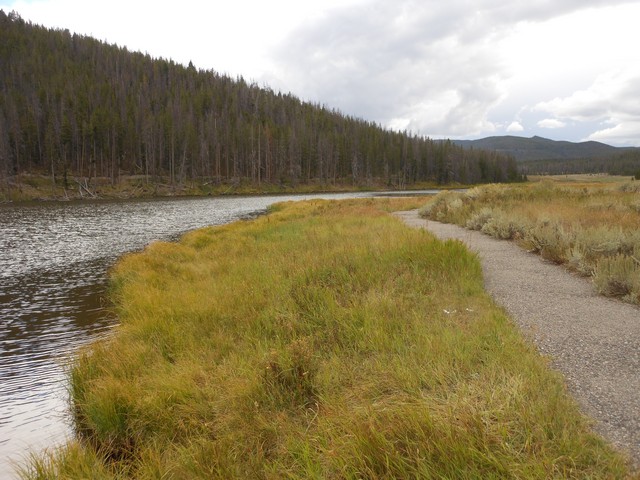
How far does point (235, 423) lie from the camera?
3.87m

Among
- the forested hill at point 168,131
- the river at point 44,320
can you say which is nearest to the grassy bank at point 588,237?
the river at point 44,320

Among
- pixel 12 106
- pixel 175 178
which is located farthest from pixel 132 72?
pixel 175 178

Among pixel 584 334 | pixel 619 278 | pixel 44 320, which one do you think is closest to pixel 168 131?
pixel 44 320

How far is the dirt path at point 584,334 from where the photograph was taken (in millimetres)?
3189

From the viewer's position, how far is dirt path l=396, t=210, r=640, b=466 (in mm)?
3189

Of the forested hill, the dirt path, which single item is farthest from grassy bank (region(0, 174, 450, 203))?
the dirt path

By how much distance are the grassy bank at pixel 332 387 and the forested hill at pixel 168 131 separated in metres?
76.0

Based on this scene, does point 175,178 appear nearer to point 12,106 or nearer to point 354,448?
point 12,106

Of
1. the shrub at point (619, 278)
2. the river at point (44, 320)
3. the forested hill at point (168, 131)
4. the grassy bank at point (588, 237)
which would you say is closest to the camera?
the river at point (44, 320)

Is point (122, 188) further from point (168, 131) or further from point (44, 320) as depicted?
point (44, 320)

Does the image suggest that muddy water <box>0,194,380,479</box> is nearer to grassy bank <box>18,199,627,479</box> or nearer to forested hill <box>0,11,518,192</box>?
grassy bank <box>18,199,627,479</box>

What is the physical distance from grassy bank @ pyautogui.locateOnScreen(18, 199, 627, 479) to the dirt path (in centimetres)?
33

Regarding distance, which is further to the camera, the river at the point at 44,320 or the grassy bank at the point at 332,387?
the river at the point at 44,320

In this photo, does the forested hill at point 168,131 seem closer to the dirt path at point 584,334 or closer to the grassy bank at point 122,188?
the grassy bank at point 122,188
